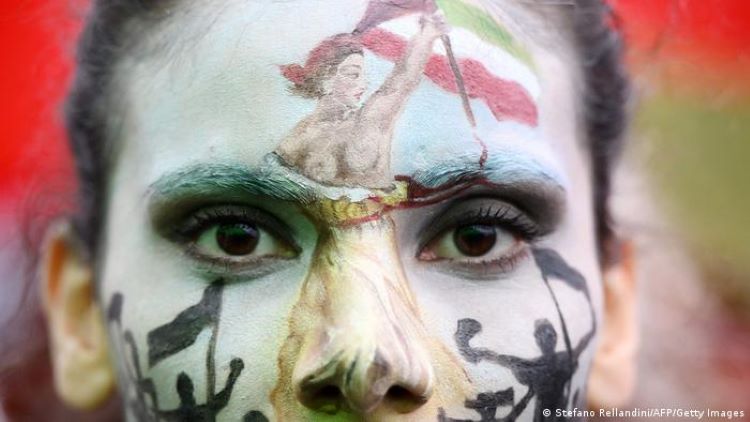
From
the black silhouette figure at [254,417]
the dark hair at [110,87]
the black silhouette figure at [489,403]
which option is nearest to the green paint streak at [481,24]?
the dark hair at [110,87]

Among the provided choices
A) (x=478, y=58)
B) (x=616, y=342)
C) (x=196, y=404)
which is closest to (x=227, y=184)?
(x=196, y=404)

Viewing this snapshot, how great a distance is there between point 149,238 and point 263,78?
0.31 m

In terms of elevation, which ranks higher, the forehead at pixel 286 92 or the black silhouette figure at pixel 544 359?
the forehead at pixel 286 92

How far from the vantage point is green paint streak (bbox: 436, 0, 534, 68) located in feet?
4.73

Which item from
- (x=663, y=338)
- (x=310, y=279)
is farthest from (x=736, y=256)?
(x=310, y=279)

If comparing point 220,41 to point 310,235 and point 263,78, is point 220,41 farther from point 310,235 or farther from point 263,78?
point 310,235

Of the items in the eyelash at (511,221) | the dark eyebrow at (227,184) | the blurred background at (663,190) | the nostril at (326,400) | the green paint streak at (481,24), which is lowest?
the nostril at (326,400)

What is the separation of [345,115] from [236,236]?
0.25m

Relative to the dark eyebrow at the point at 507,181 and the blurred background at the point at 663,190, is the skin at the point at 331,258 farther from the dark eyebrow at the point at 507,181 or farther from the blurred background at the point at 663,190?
the blurred background at the point at 663,190

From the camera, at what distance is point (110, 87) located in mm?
1659

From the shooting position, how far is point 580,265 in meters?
1.50

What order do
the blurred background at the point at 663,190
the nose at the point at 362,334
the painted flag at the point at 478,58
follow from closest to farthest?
the nose at the point at 362,334
the painted flag at the point at 478,58
the blurred background at the point at 663,190

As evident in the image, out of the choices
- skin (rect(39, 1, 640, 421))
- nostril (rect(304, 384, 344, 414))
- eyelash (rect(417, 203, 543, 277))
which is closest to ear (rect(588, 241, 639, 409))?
skin (rect(39, 1, 640, 421))

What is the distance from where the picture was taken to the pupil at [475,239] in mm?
1389
